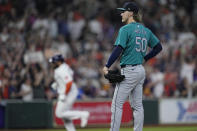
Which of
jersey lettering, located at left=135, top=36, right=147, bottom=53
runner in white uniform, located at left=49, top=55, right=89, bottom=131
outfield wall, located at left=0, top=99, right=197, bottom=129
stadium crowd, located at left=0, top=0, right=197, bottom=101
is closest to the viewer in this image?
jersey lettering, located at left=135, top=36, right=147, bottom=53

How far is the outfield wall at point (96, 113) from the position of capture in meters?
15.4

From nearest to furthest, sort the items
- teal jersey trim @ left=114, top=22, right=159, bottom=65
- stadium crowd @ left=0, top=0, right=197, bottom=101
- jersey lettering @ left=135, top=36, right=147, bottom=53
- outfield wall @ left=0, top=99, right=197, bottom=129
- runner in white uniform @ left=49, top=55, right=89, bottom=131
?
teal jersey trim @ left=114, top=22, right=159, bottom=65, jersey lettering @ left=135, top=36, right=147, bottom=53, runner in white uniform @ left=49, top=55, right=89, bottom=131, outfield wall @ left=0, top=99, right=197, bottom=129, stadium crowd @ left=0, top=0, right=197, bottom=101

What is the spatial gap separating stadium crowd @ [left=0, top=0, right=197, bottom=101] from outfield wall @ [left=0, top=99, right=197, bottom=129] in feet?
1.24

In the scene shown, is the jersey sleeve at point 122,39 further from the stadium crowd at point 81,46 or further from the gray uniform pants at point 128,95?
the stadium crowd at point 81,46

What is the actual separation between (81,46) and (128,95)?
33.8ft

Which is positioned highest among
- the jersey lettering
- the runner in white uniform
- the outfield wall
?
the jersey lettering

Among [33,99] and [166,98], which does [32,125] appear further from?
[166,98]

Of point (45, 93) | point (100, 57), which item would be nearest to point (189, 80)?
point (100, 57)

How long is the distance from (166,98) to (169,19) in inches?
176

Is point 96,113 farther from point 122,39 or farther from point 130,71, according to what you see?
point 122,39

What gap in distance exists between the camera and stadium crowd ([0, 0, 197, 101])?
16047mm

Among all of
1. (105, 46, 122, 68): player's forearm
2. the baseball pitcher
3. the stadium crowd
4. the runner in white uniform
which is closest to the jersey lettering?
the baseball pitcher

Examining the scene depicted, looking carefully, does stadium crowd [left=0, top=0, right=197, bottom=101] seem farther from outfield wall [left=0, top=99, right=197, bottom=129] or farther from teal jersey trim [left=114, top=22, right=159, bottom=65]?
teal jersey trim [left=114, top=22, right=159, bottom=65]

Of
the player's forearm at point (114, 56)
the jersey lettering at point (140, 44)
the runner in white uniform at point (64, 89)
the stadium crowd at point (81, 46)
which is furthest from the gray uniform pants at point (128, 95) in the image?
the stadium crowd at point (81, 46)
